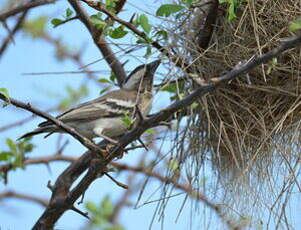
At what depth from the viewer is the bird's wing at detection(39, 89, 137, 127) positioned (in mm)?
2682

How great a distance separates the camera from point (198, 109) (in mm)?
2148

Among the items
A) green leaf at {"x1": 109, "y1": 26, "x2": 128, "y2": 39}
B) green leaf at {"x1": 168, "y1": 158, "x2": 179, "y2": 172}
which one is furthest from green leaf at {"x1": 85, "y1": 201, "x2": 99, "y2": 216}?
green leaf at {"x1": 109, "y1": 26, "x2": 128, "y2": 39}

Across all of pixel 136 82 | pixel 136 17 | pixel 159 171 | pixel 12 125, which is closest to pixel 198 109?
pixel 159 171

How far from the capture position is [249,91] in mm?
2082

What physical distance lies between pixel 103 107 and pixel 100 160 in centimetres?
100

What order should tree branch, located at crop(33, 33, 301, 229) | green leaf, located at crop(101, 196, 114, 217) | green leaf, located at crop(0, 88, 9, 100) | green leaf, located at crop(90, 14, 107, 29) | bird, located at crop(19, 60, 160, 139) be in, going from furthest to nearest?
bird, located at crop(19, 60, 160, 139) → green leaf, located at crop(90, 14, 107, 29) → green leaf, located at crop(101, 196, 114, 217) → green leaf, located at crop(0, 88, 9, 100) → tree branch, located at crop(33, 33, 301, 229)

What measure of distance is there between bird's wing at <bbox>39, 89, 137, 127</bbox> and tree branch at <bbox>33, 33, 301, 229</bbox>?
0.33 meters

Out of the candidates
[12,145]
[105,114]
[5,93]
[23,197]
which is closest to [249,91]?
[105,114]

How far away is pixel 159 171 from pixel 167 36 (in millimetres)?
532

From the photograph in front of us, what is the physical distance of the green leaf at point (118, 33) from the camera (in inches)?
77.1

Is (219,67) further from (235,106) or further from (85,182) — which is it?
(85,182)

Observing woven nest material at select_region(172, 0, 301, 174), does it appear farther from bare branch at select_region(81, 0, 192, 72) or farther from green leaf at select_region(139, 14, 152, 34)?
green leaf at select_region(139, 14, 152, 34)

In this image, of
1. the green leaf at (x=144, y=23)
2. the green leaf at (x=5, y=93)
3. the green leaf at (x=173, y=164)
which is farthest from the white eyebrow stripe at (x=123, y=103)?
the green leaf at (x=5, y=93)

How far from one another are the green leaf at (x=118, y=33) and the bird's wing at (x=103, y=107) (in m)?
0.69
